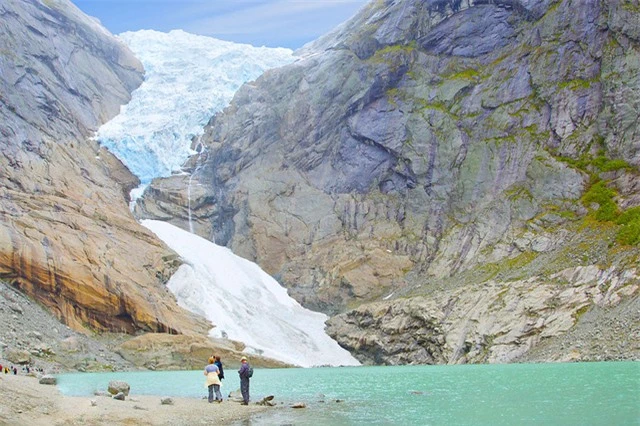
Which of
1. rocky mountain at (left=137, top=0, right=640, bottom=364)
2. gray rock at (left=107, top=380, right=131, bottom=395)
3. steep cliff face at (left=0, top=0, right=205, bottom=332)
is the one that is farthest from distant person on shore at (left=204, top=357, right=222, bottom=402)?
steep cliff face at (left=0, top=0, right=205, bottom=332)

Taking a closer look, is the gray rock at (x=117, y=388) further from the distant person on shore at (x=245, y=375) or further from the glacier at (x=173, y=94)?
the glacier at (x=173, y=94)

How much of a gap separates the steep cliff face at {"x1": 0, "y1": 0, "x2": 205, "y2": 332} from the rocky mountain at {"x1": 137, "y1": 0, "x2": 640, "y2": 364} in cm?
1841

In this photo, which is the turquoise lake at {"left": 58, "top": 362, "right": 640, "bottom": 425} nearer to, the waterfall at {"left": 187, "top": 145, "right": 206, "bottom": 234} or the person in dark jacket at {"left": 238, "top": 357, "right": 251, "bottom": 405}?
the person in dark jacket at {"left": 238, "top": 357, "right": 251, "bottom": 405}

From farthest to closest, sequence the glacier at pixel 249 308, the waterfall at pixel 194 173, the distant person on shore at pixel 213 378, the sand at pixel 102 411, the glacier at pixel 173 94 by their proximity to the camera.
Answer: the glacier at pixel 173 94 < the waterfall at pixel 194 173 < the glacier at pixel 249 308 < the distant person on shore at pixel 213 378 < the sand at pixel 102 411

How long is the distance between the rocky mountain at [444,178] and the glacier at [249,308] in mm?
2742

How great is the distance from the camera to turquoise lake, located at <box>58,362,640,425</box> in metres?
21.4

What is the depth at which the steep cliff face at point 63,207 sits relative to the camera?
66188mm

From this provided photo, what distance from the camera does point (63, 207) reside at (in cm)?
7569

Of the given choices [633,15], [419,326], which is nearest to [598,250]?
[419,326]

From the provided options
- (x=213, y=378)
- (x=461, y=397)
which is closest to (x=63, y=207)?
(x=213, y=378)

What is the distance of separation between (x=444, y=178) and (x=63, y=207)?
159ft

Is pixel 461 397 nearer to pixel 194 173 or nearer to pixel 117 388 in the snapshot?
pixel 117 388

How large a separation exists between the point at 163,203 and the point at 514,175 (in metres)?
54.1

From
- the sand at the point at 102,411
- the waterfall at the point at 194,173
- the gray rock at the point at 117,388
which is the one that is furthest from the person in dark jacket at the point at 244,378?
the waterfall at the point at 194,173
